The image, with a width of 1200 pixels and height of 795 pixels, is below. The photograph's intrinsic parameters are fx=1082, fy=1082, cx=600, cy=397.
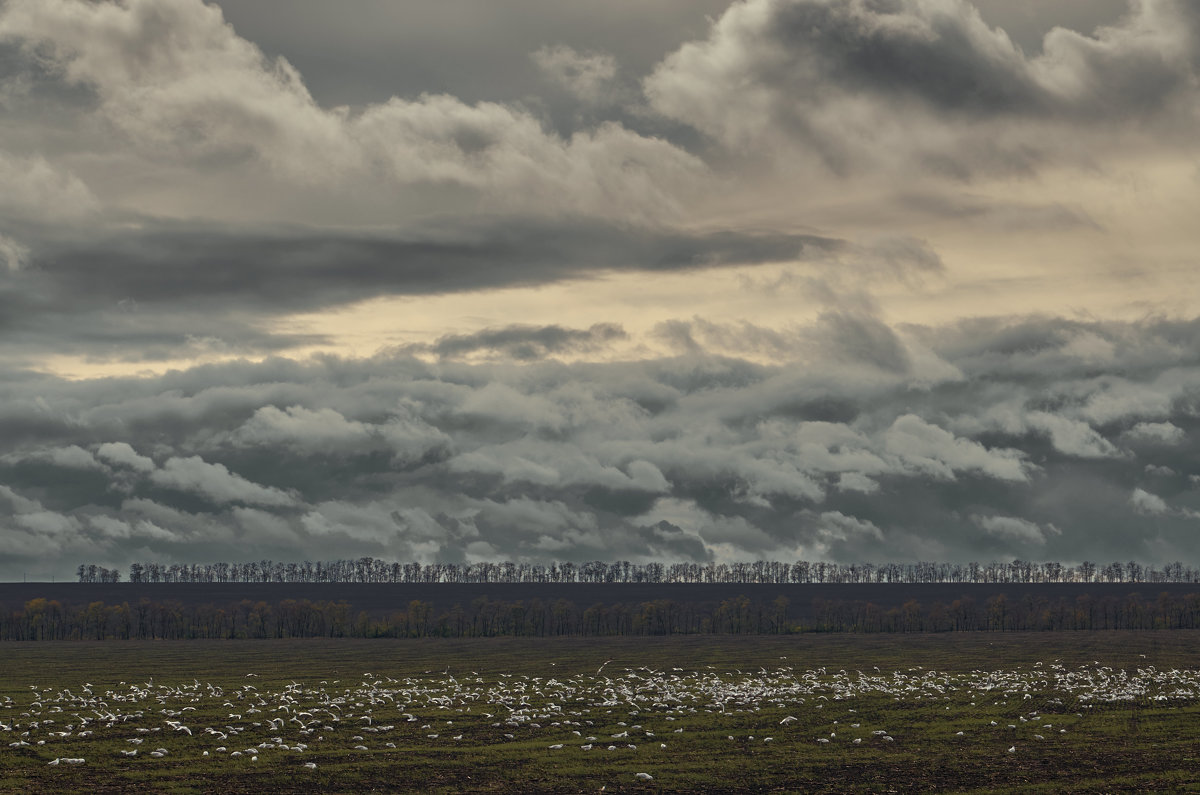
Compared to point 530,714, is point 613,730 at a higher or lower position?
higher

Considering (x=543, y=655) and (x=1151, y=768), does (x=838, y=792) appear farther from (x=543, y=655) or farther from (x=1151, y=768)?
(x=543, y=655)

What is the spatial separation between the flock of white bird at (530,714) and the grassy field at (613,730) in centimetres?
25

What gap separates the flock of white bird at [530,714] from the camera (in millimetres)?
58562

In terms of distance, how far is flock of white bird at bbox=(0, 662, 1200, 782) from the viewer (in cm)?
5856

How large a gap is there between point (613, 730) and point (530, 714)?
924cm

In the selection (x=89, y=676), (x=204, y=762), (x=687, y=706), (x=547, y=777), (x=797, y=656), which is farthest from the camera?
(x=797, y=656)

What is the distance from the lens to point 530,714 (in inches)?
2832

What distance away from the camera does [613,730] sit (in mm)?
64562

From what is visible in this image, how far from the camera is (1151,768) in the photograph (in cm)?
5097

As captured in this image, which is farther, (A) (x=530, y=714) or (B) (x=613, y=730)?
(A) (x=530, y=714)

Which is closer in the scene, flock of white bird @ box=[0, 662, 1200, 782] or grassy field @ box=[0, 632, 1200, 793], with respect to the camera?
grassy field @ box=[0, 632, 1200, 793]

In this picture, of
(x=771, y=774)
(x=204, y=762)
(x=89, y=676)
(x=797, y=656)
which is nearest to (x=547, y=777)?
(x=771, y=774)

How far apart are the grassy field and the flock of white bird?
25 centimetres

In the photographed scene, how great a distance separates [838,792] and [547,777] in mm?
13279
